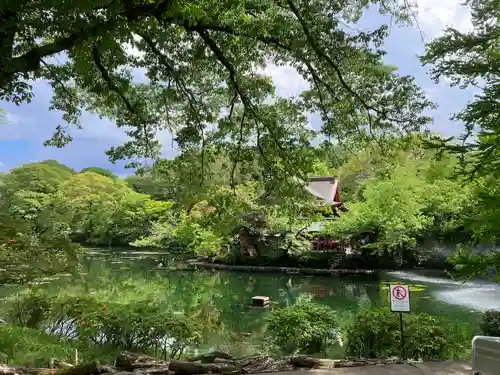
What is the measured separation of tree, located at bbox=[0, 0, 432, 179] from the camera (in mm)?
Answer: 6113

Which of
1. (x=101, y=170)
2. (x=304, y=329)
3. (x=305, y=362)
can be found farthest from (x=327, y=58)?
(x=101, y=170)

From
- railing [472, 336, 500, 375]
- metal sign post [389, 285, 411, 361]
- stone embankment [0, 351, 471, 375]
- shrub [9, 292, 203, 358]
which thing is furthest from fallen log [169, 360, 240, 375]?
railing [472, 336, 500, 375]

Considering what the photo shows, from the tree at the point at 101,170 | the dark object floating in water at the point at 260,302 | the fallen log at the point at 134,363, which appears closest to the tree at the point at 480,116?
the fallen log at the point at 134,363

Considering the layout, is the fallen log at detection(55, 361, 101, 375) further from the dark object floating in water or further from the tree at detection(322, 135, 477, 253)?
the tree at detection(322, 135, 477, 253)

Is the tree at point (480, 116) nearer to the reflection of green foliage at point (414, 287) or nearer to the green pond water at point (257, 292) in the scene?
the green pond water at point (257, 292)

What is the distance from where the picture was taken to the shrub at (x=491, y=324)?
6777mm

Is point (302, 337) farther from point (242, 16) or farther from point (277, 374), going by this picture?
point (242, 16)

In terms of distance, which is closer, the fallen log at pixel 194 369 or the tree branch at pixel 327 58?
the fallen log at pixel 194 369

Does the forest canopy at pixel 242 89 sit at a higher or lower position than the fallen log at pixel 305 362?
higher

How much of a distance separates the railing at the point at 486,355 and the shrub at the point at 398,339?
221 centimetres

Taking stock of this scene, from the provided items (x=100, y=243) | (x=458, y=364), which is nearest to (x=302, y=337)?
(x=458, y=364)

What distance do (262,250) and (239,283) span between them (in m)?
4.67

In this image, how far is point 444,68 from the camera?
7.35 metres

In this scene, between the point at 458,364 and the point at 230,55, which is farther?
the point at 230,55
